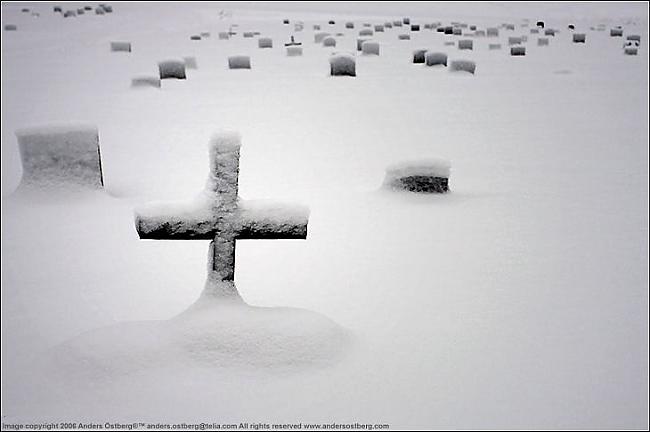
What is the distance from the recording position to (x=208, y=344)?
2.25 meters

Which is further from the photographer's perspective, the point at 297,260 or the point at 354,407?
the point at 297,260

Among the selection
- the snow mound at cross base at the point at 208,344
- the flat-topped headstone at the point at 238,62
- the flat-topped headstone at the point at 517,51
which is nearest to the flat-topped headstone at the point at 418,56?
A: the flat-topped headstone at the point at 517,51

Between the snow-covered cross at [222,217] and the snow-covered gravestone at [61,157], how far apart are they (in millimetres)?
1700

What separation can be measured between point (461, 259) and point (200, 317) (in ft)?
4.73

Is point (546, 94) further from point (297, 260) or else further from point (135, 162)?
point (297, 260)

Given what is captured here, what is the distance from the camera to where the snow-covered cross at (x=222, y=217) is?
236cm

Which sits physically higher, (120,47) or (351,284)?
(120,47)

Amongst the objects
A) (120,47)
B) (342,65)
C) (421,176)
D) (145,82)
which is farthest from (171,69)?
(421,176)

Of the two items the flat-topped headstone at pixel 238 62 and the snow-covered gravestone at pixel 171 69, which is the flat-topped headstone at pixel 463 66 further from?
the snow-covered gravestone at pixel 171 69

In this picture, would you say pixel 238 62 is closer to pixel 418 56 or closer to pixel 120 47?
pixel 418 56

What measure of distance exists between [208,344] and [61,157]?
2201mm

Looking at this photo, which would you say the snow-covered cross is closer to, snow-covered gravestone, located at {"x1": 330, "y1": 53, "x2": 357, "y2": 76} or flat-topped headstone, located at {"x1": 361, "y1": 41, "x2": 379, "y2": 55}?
snow-covered gravestone, located at {"x1": 330, "y1": 53, "x2": 357, "y2": 76}

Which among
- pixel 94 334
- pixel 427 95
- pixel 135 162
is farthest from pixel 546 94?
pixel 94 334

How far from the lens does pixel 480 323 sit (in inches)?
98.7
